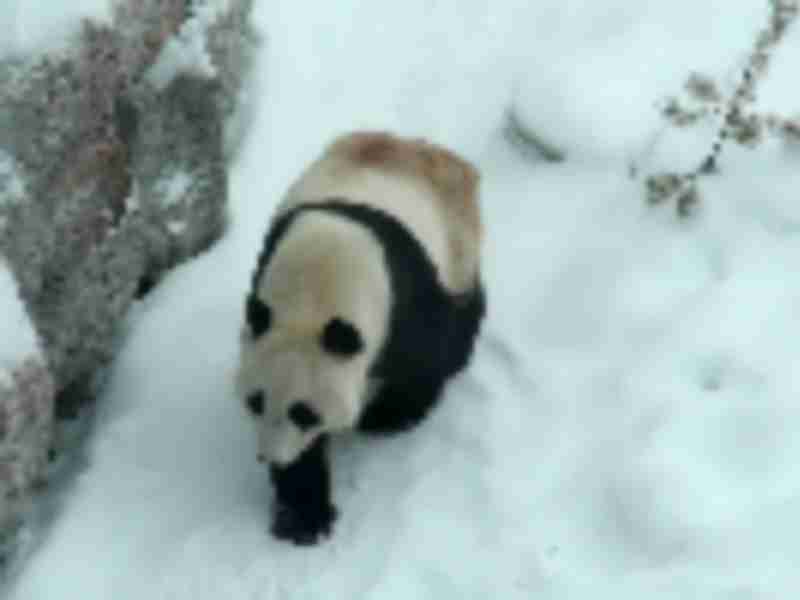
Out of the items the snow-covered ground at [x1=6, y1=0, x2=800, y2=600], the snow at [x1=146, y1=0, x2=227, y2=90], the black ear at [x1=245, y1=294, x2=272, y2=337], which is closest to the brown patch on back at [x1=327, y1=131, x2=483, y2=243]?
the snow-covered ground at [x1=6, y1=0, x2=800, y2=600]

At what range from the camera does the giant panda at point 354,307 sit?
3.23 metres

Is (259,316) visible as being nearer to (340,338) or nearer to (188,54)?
(340,338)

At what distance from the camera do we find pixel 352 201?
3.72 meters

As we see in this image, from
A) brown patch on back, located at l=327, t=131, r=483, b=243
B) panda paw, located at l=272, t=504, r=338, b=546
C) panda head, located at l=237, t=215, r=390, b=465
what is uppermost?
brown patch on back, located at l=327, t=131, r=483, b=243

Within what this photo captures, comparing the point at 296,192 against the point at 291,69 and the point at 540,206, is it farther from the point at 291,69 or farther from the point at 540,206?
the point at 291,69

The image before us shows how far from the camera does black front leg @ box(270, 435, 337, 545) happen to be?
3.59 meters

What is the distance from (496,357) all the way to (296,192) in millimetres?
870

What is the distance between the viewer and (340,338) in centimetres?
316

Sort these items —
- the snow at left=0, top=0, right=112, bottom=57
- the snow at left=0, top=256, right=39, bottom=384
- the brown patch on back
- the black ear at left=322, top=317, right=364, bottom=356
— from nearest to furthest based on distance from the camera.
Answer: the black ear at left=322, top=317, right=364, bottom=356
the snow at left=0, top=256, right=39, bottom=384
the snow at left=0, top=0, right=112, bottom=57
the brown patch on back

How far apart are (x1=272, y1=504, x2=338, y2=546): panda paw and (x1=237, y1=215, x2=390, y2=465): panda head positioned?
329 mm

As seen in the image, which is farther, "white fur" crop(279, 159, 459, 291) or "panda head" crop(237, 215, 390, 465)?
"white fur" crop(279, 159, 459, 291)

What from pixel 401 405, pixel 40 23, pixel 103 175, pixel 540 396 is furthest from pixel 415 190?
pixel 40 23

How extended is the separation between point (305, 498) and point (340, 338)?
69 centimetres

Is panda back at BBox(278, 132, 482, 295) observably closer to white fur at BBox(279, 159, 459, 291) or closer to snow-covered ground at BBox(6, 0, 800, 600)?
white fur at BBox(279, 159, 459, 291)
